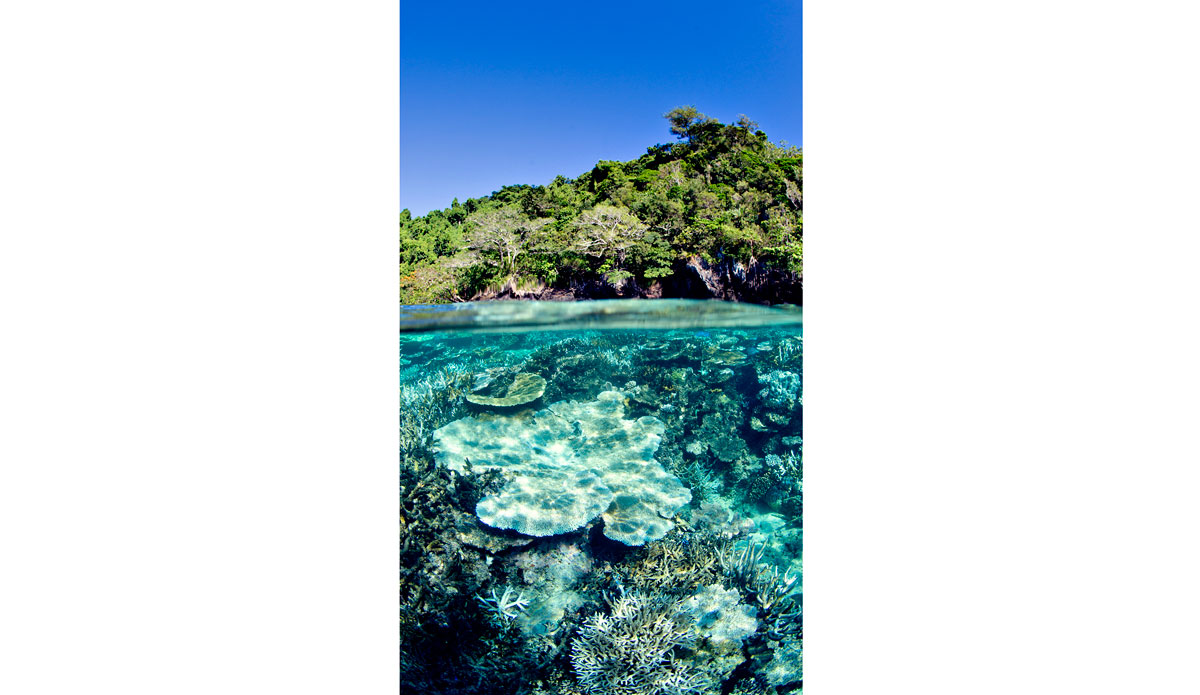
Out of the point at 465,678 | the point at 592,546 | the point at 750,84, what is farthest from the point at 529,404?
the point at 750,84

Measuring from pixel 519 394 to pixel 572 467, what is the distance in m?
0.57

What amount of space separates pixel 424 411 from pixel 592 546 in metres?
1.33

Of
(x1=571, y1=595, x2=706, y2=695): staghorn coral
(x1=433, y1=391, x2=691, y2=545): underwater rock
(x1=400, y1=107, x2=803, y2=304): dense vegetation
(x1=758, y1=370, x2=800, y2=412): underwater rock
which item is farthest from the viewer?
(x1=758, y1=370, x2=800, y2=412): underwater rock

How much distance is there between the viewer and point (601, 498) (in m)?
3.89

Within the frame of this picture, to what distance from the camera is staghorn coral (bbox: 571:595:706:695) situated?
3.70 m

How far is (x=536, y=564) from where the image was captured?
3770 mm

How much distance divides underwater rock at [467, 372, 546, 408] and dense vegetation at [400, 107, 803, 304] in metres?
0.60

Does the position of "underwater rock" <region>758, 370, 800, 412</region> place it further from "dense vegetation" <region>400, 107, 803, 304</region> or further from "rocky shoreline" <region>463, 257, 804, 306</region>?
"dense vegetation" <region>400, 107, 803, 304</region>

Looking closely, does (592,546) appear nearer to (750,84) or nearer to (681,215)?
(681,215)

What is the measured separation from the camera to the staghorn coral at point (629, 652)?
3.70 meters

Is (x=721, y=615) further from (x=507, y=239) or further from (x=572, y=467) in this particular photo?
(x=507, y=239)

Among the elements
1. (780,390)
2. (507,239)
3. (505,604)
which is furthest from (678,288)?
(505,604)

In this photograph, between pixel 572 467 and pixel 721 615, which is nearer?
pixel 721 615

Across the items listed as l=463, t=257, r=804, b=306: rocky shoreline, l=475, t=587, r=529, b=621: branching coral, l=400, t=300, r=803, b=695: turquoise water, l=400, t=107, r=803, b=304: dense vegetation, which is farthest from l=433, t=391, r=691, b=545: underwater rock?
l=400, t=107, r=803, b=304: dense vegetation
